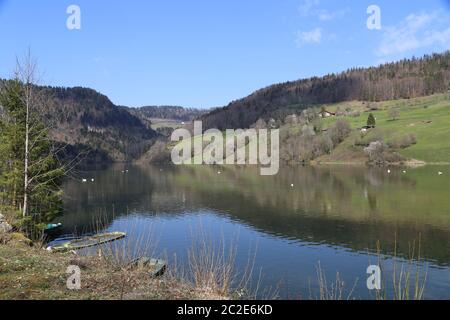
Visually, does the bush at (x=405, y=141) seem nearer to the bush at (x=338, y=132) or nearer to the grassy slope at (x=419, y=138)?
the grassy slope at (x=419, y=138)

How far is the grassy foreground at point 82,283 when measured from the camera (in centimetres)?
1153

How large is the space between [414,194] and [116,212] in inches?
2178

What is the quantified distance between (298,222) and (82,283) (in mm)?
50878

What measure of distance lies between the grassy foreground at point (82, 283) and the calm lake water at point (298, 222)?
92.3 inches

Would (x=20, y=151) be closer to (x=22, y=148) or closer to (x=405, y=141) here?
(x=22, y=148)

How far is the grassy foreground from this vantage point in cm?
1153

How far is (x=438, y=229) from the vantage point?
52281 mm

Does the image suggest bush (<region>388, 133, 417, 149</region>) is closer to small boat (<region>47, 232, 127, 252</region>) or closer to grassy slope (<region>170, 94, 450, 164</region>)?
grassy slope (<region>170, 94, 450, 164</region>)

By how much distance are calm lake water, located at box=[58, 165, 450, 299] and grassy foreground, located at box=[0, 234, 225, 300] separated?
2.35 metres

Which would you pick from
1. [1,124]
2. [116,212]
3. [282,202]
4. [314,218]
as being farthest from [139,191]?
[1,124]

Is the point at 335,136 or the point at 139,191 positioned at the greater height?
the point at 335,136

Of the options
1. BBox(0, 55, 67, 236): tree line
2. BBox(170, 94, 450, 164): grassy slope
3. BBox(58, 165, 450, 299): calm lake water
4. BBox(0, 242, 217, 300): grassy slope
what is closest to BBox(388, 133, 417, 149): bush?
BBox(170, 94, 450, 164): grassy slope

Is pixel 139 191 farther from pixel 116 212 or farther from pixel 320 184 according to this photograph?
pixel 320 184

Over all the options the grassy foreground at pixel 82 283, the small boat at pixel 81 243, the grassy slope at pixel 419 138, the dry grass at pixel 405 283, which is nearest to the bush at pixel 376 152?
the grassy slope at pixel 419 138
